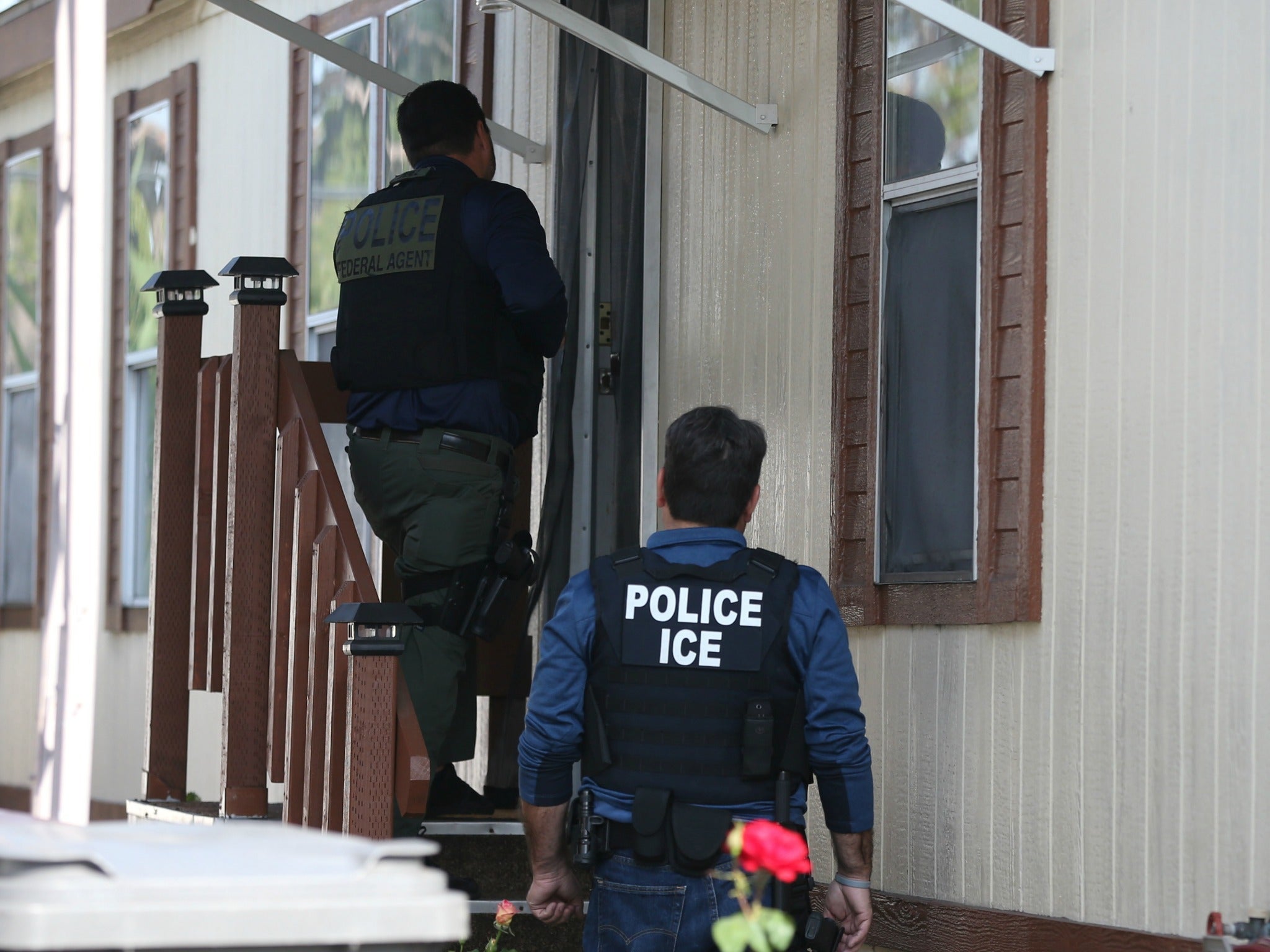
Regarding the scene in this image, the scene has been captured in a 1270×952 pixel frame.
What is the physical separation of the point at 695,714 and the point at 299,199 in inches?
206

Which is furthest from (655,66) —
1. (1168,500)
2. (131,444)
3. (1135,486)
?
(131,444)

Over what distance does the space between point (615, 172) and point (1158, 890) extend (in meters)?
3.12

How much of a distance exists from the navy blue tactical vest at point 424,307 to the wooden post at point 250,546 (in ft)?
0.77

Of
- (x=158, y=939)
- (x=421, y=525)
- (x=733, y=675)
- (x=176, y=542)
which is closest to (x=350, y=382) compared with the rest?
(x=421, y=525)

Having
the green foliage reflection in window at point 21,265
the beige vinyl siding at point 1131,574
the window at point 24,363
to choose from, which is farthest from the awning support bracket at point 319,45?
the green foliage reflection in window at point 21,265

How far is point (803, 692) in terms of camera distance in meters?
3.76

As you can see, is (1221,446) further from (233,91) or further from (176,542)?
(233,91)

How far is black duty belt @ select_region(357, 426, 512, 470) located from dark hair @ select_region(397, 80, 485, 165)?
0.82m

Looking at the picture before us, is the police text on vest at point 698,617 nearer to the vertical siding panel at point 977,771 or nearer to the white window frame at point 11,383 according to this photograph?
the vertical siding panel at point 977,771

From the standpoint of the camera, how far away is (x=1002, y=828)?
4512mm

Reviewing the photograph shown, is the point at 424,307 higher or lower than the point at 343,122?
lower

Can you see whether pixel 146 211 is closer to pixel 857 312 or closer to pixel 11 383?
pixel 11 383

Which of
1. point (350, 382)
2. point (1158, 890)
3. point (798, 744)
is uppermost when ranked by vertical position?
point (350, 382)

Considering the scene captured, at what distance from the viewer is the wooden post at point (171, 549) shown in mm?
5664
